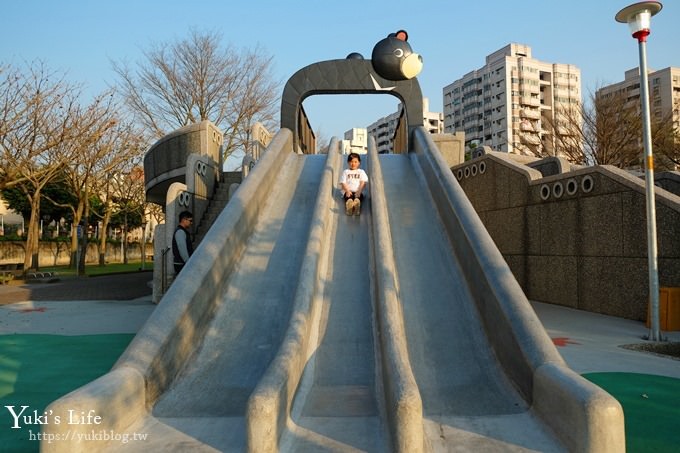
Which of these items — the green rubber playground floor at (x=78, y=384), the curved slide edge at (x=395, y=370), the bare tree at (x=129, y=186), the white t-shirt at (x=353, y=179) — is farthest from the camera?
the bare tree at (x=129, y=186)

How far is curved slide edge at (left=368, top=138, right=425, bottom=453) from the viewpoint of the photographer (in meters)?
3.07

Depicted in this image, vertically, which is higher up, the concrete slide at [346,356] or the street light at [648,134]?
the street light at [648,134]

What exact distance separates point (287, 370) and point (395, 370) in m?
0.81

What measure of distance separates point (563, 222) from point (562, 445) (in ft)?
24.1

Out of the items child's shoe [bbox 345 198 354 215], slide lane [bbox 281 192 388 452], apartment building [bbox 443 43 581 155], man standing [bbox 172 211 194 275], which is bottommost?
slide lane [bbox 281 192 388 452]

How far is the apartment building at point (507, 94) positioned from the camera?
80.4 m

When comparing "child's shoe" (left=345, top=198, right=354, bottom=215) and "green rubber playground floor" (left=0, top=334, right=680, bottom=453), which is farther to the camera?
"child's shoe" (left=345, top=198, right=354, bottom=215)

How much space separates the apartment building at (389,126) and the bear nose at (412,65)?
87.3m

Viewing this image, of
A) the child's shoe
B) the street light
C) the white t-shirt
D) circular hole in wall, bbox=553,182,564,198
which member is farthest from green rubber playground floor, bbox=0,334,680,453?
circular hole in wall, bbox=553,182,564,198

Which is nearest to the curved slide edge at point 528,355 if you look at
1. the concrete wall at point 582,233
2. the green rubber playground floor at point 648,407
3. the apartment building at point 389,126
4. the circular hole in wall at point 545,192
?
the green rubber playground floor at point 648,407

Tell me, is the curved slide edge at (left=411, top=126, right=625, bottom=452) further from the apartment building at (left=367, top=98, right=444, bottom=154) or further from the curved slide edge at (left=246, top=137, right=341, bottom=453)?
the apartment building at (left=367, top=98, right=444, bottom=154)

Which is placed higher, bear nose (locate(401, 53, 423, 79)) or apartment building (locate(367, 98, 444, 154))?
apartment building (locate(367, 98, 444, 154))

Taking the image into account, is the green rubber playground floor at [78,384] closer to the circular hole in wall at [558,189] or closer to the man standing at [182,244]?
the man standing at [182,244]

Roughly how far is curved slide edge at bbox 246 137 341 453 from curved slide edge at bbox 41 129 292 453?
104 centimetres
